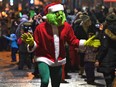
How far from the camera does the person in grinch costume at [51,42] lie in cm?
657

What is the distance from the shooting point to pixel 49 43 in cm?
660

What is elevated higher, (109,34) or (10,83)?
(109,34)

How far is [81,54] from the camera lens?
1108 centimetres

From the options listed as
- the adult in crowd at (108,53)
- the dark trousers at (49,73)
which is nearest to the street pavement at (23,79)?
the adult in crowd at (108,53)

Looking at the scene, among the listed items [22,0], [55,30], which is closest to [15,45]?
[55,30]

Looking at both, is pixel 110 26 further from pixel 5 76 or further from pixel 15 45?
pixel 15 45

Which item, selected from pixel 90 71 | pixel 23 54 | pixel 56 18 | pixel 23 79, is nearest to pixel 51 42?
pixel 56 18


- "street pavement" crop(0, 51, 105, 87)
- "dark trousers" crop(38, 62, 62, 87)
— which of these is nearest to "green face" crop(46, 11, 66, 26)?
"dark trousers" crop(38, 62, 62, 87)

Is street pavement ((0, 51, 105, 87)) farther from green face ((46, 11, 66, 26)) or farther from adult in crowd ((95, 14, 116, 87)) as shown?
green face ((46, 11, 66, 26))

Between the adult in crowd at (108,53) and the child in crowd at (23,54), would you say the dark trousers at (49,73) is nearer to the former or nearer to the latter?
the adult in crowd at (108,53)

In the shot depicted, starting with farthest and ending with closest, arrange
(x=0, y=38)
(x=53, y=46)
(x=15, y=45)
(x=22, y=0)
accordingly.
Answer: (x=22, y=0) → (x=0, y=38) → (x=15, y=45) → (x=53, y=46)

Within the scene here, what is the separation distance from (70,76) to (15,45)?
160 inches

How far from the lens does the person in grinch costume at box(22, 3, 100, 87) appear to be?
6.57m

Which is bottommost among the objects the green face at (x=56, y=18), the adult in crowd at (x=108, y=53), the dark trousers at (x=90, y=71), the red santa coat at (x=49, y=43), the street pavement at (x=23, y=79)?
the street pavement at (x=23, y=79)
